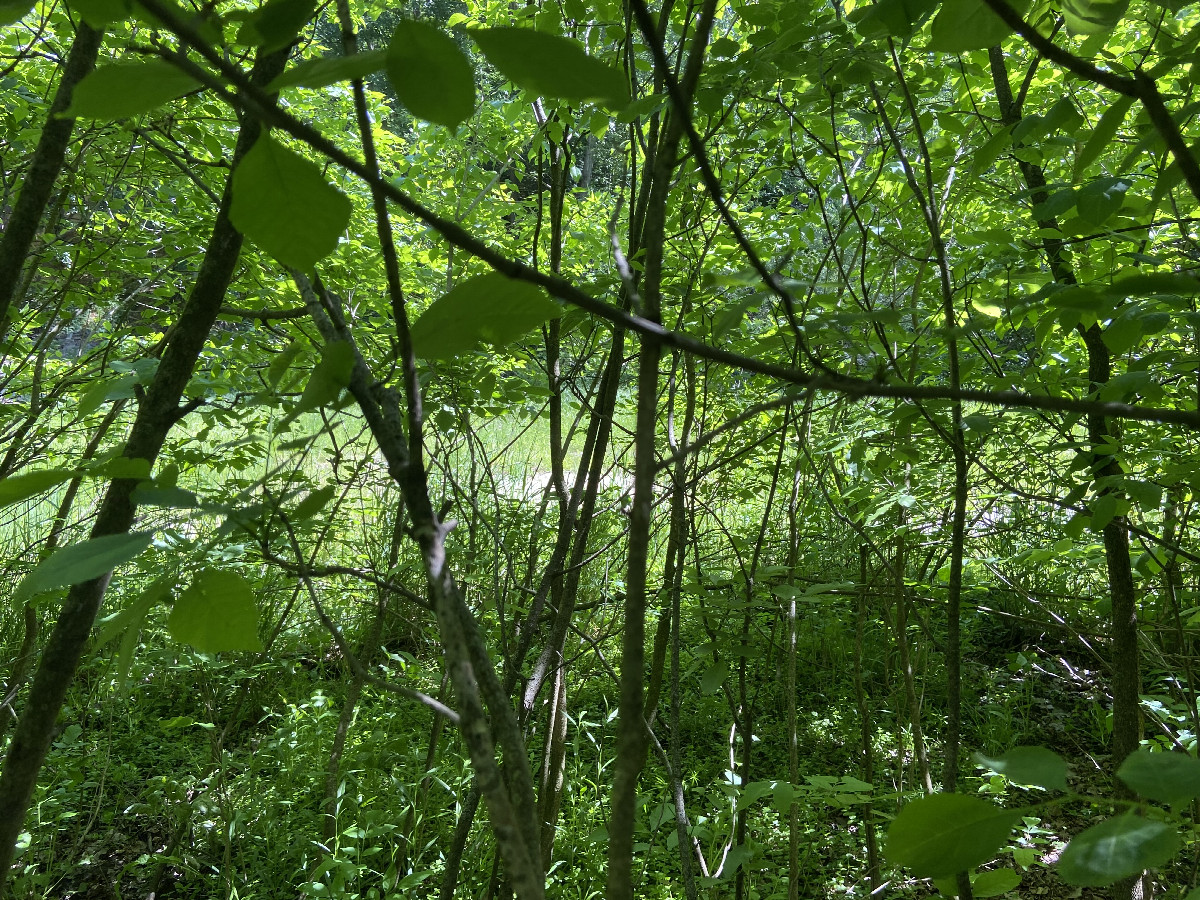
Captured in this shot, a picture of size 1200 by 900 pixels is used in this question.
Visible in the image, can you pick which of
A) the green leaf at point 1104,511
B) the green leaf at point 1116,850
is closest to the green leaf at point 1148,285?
the green leaf at point 1116,850

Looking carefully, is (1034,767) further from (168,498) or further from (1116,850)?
(168,498)

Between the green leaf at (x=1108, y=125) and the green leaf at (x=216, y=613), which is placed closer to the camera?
the green leaf at (x=216, y=613)

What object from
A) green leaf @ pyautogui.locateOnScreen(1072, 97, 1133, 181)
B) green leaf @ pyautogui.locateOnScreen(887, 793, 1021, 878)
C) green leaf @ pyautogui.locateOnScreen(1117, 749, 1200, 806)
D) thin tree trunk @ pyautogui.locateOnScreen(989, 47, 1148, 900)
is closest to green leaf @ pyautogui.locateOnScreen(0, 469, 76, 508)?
green leaf @ pyautogui.locateOnScreen(887, 793, 1021, 878)

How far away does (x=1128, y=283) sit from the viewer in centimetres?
48

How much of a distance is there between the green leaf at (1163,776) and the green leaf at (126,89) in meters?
0.58

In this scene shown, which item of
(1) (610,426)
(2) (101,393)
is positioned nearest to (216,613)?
(2) (101,393)

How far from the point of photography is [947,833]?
45cm

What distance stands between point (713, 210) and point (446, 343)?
201cm

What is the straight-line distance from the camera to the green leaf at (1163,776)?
0.43 m

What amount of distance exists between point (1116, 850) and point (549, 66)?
47cm

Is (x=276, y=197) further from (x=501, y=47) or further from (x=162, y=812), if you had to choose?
(x=162, y=812)

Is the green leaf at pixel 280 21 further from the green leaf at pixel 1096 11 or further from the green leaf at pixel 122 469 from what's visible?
the green leaf at pixel 1096 11

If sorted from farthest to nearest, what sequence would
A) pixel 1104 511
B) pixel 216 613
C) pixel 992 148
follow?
1. pixel 1104 511
2. pixel 992 148
3. pixel 216 613

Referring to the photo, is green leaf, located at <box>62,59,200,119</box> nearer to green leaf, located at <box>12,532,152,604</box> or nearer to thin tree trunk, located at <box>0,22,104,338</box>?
green leaf, located at <box>12,532,152,604</box>
